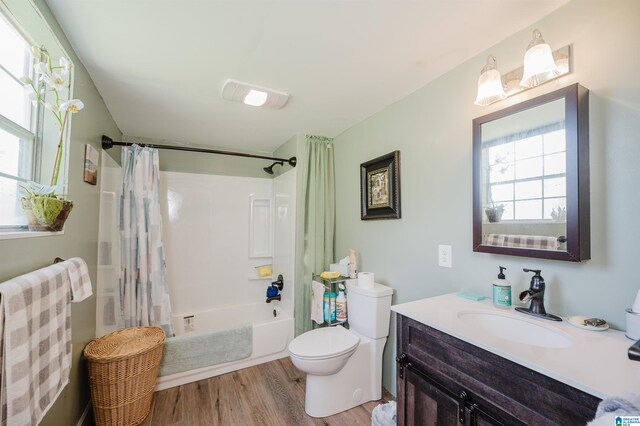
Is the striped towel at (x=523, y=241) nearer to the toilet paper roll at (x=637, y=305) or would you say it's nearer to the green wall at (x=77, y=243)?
the toilet paper roll at (x=637, y=305)

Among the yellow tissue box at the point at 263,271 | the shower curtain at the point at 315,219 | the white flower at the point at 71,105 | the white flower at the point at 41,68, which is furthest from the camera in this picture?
the yellow tissue box at the point at 263,271

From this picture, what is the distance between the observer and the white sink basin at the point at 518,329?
1.00 metres

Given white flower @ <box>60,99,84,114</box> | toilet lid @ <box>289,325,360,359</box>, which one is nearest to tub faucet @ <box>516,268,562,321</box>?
toilet lid @ <box>289,325,360,359</box>

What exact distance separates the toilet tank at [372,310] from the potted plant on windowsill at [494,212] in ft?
2.83

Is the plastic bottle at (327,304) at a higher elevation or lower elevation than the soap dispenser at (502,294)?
lower

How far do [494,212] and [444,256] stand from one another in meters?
0.40

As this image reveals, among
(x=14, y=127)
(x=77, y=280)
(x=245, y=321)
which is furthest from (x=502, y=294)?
(x=245, y=321)

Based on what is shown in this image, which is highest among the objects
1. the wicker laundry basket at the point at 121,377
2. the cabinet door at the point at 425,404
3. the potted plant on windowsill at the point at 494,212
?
the potted plant on windowsill at the point at 494,212

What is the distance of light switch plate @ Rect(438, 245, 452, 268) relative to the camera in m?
1.56

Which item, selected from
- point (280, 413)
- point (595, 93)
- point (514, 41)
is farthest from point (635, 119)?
point (280, 413)

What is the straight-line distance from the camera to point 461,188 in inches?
59.2

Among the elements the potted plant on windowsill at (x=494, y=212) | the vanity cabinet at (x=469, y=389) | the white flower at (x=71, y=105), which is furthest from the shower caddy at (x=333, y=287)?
the white flower at (x=71, y=105)

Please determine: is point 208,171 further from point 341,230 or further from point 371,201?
point 371,201

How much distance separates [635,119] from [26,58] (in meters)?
2.49
